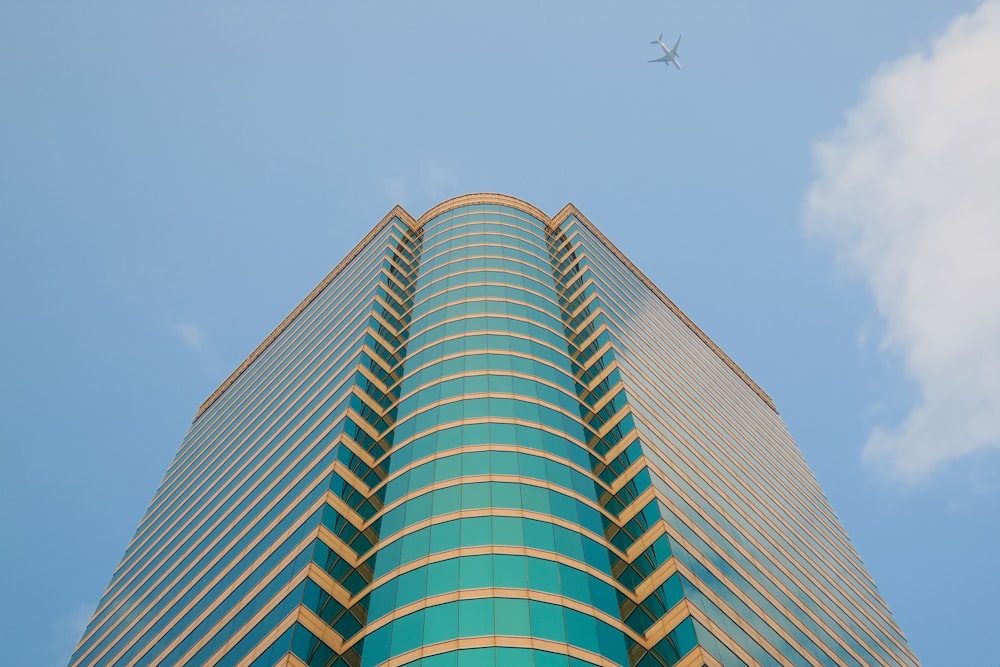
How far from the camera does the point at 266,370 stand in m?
83.1

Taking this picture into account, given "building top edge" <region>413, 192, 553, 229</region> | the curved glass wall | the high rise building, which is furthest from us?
"building top edge" <region>413, 192, 553, 229</region>

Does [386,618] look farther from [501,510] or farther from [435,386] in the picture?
[435,386]

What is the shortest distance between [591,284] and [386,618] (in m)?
38.6

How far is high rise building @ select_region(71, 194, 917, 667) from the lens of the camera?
3691 centimetres

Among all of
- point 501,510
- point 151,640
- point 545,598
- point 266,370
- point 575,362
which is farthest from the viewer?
point 266,370

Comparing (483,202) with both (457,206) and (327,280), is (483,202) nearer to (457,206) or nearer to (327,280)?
(457,206)

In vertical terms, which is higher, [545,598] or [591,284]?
[591,284]

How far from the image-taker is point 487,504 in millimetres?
40844

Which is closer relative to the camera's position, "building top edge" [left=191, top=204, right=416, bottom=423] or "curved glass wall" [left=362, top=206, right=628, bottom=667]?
"curved glass wall" [left=362, top=206, right=628, bottom=667]

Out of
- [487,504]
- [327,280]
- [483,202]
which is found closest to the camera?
[487,504]

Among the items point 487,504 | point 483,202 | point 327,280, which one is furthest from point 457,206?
point 487,504

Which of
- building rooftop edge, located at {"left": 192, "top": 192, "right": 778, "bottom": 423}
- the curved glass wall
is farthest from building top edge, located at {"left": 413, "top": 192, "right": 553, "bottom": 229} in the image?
the curved glass wall

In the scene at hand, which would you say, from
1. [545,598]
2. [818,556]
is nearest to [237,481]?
[545,598]

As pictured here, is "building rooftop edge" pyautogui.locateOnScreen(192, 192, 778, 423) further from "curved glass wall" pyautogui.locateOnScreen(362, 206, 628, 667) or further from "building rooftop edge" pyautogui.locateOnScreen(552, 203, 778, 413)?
"curved glass wall" pyautogui.locateOnScreen(362, 206, 628, 667)
